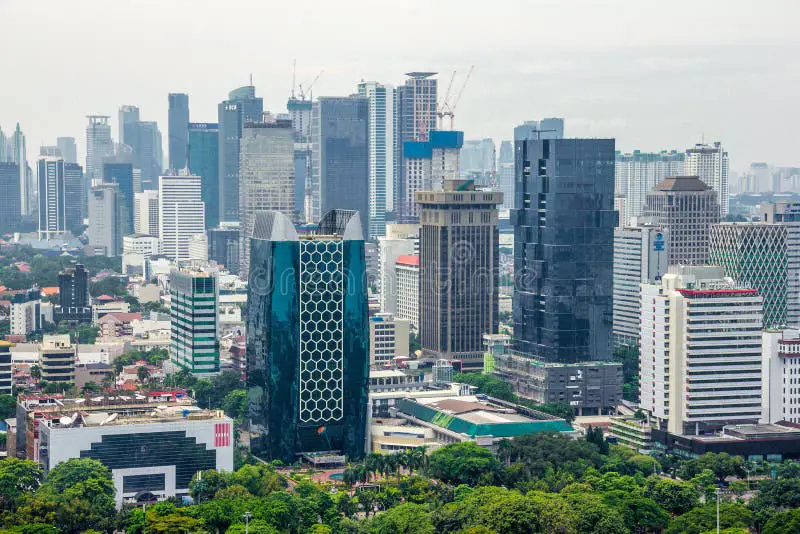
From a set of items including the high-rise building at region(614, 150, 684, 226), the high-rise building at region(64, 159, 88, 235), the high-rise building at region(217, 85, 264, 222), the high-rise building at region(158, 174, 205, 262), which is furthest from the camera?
the high-rise building at region(64, 159, 88, 235)

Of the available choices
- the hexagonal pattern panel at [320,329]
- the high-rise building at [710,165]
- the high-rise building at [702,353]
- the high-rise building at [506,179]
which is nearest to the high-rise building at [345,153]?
the high-rise building at [710,165]

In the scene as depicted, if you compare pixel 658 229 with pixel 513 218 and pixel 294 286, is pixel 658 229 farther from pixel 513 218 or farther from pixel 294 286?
pixel 294 286

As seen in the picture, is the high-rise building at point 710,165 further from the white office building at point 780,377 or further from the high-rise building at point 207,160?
the white office building at point 780,377

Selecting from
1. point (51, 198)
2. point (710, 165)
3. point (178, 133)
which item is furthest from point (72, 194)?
point (710, 165)

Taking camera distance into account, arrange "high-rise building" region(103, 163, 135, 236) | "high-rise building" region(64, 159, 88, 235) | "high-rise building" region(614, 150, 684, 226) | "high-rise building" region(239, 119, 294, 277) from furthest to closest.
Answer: "high-rise building" region(64, 159, 88, 235) → "high-rise building" region(103, 163, 135, 236) → "high-rise building" region(614, 150, 684, 226) → "high-rise building" region(239, 119, 294, 277)

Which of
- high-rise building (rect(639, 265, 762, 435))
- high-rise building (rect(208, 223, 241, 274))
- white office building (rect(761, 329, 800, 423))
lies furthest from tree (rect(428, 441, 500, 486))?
high-rise building (rect(208, 223, 241, 274))

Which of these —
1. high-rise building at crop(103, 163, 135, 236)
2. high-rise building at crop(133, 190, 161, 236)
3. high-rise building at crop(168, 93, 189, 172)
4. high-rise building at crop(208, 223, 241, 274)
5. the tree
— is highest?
high-rise building at crop(168, 93, 189, 172)

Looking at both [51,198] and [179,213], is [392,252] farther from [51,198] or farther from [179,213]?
[51,198]

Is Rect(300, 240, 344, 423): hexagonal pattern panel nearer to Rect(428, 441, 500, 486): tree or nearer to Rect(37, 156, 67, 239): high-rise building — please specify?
Rect(428, 441, 500, 486): tree
